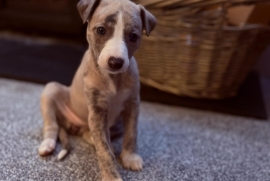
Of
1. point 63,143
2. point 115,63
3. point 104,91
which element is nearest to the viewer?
point 115,63

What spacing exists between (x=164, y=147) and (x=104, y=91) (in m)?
0.37

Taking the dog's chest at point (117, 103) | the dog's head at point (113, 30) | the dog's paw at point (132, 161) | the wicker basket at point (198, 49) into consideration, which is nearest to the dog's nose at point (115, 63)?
the dog's head at point (113, 30)

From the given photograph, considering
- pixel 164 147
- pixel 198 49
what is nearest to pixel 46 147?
pixel 164 147

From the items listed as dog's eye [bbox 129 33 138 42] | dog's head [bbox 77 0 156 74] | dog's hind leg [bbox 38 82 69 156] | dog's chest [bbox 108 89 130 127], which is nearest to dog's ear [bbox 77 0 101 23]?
dog's head [bbox 77 0 156 74]

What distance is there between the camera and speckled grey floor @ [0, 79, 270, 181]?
3.66ft

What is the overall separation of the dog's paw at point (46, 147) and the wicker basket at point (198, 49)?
719 mm

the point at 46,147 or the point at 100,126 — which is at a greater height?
the point at 100,126

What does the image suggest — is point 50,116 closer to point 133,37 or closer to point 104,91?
point 104,91

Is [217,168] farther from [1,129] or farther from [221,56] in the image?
[1,129]

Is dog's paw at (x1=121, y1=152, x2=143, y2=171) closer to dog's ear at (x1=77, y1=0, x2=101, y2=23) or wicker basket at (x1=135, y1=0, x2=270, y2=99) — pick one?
dog's ear at (x1=77, y1=0, x2=101, y2=23)

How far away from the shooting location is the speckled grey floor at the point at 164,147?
1.12 m

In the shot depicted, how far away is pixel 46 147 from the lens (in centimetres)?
120

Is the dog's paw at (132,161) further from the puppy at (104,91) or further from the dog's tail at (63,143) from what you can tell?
the dog's tail at (63,143)

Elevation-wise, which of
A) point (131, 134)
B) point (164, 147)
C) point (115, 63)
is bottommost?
point (164, 147)
